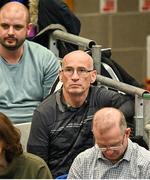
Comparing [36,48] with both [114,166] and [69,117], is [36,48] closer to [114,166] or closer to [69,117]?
[69,117]

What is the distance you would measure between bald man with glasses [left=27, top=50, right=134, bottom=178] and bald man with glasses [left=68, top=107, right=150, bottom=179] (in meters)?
0.48

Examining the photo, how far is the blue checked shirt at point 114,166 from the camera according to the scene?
3.33m

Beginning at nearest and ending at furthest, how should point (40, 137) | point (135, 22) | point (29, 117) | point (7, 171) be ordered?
point (7, 171)
point (40, 137)
point (29, 117)
point (135, 22)

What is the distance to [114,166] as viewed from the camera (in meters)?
3.34

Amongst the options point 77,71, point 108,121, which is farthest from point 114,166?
point 77,71

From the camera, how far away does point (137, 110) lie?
3.92 metres

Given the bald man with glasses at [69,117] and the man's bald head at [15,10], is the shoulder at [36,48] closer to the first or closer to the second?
the man's bald head at [15,10]

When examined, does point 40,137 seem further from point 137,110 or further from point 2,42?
point 2,42

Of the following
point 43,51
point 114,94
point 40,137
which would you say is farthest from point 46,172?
point 43,51

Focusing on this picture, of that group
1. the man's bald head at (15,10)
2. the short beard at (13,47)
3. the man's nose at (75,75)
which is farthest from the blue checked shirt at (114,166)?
the man's bald head at (15,10)

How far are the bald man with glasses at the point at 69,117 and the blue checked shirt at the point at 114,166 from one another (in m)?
0.48

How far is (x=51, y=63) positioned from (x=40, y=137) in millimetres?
749

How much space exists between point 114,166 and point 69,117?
611mm

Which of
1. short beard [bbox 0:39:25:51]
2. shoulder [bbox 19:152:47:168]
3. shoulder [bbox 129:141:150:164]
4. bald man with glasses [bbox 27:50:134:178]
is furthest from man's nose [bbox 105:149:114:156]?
short beard [bbox 0:39:25:51]
